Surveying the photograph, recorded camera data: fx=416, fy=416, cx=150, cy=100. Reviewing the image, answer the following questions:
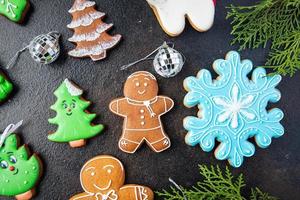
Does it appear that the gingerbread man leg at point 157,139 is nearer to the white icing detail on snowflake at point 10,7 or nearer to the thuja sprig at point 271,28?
the thuja sprig at point 271,28

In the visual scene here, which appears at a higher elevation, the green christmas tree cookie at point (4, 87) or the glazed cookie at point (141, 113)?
the green christmas tree cookie at point (4, 87)

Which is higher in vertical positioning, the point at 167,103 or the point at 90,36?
the point at 90,36

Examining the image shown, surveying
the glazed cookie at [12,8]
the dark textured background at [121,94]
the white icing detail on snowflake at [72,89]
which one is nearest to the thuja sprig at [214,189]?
the dark textured background at [121,94]

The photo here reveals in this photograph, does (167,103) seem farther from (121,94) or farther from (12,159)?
(12,159)

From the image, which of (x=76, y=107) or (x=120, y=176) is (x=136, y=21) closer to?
(x=76, y=107)

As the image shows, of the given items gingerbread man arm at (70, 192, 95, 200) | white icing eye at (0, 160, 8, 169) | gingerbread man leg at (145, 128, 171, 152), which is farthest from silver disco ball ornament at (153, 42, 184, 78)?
white icing eye at (0, 160, 8, 169)

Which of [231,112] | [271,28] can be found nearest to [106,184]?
[231,112]

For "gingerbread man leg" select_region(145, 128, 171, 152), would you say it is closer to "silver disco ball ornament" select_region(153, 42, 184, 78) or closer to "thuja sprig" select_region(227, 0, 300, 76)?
"silver disco ball ornament" select_region(153, 42, 184, 78)
